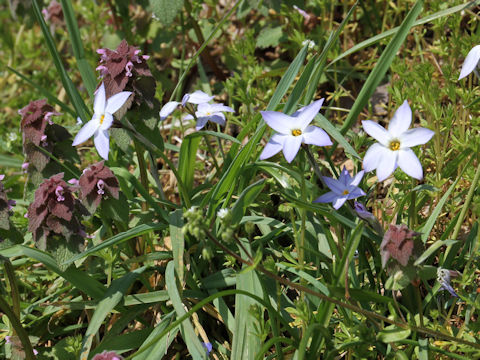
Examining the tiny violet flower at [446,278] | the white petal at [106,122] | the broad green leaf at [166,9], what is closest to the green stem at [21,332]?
the white petal at [106,122]

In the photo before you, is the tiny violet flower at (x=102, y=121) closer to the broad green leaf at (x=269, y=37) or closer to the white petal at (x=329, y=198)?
the white petal at (x=329, y=198)

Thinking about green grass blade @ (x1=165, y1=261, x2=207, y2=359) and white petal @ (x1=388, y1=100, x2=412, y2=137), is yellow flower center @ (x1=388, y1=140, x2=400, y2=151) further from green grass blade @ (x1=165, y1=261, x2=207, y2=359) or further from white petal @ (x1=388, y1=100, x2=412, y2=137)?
green grass blade @ (x1=165, y1=261, x2=207, y2=359)

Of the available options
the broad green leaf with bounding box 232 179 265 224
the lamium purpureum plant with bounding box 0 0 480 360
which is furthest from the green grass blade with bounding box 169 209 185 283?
the broad green leaf with bounding box 232 179 265 224

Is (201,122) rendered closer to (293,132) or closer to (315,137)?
(293,132)

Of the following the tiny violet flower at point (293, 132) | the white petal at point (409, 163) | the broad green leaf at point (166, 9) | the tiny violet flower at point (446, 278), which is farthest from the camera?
the broad green leaf at point (166, 9)

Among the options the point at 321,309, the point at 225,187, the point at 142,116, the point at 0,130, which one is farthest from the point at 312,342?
the point at 0,130

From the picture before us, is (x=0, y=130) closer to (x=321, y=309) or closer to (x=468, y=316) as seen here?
(x=321, y=309)
